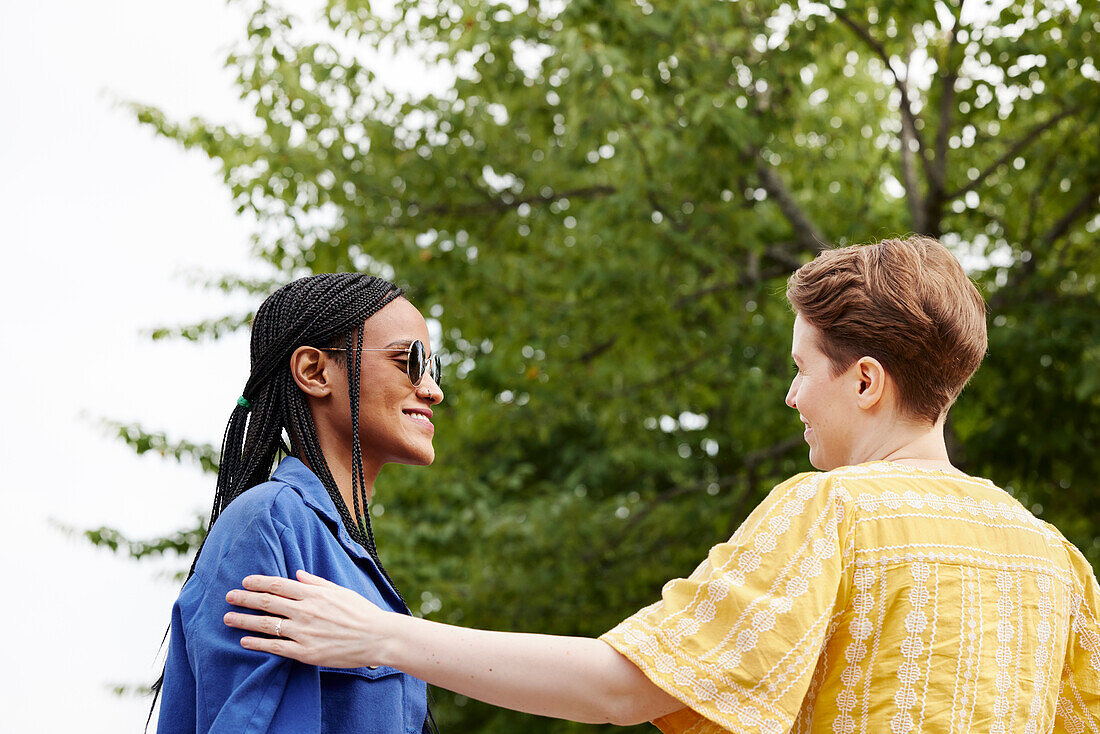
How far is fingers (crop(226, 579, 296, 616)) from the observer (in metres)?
1.82

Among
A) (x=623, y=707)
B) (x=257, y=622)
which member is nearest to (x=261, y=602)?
(x=257, y=622)

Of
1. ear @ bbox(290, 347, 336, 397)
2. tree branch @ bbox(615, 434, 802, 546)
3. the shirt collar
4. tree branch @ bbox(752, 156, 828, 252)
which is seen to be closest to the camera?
the shirt collar

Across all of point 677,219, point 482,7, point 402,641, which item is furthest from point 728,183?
point 402,641

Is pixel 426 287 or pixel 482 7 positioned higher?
pixel 482 7

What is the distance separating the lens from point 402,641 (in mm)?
1747

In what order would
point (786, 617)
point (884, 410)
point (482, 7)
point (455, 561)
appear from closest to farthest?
point (786, 617)
point (884, 410)
point (482, 7)
point (455, 561)

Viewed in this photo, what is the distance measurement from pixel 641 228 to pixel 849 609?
5594mm

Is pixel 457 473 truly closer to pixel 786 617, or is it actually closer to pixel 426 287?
pixel 426 287

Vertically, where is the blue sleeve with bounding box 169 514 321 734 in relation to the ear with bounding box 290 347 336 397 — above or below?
below

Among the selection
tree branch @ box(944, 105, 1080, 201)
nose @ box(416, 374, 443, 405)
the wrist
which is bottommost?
the wrist

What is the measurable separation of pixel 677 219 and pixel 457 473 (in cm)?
315

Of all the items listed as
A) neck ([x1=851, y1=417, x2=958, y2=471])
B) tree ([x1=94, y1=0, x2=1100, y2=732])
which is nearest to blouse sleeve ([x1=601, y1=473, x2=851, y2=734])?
neck ([x1=851, y1=417, x2=958, y2=471])

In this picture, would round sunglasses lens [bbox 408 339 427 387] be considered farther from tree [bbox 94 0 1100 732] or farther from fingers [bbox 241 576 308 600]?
tree [bbox 94 0 1100 732]

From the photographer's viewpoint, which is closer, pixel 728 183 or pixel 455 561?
pixel 728 183
